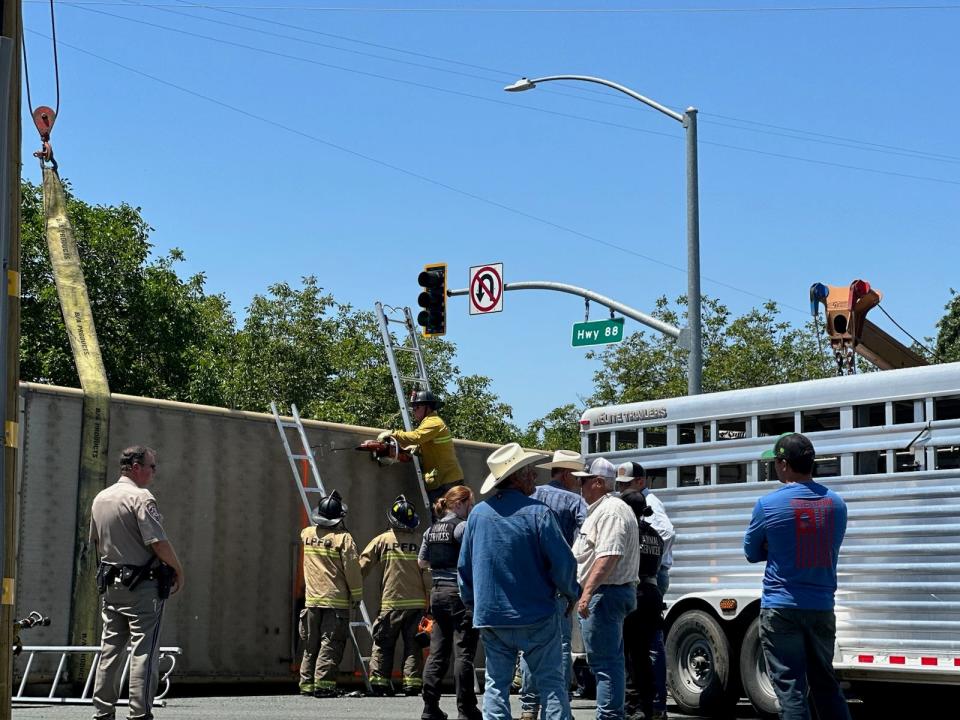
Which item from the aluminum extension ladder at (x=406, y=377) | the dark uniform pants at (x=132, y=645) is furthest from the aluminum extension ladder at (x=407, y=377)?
the dark uniform pants at (x=132, y=645)

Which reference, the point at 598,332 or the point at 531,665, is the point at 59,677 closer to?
the point at 531,665

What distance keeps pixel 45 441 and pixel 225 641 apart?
298 cm

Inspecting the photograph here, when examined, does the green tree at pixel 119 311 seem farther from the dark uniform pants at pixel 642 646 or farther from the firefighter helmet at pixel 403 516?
the dark uniform pants at pixel 642 646

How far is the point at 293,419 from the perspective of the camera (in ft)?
47.9

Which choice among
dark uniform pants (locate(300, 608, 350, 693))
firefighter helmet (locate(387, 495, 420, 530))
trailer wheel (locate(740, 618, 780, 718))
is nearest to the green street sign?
firefighter helmet (locate(387, 495, 420, 530))

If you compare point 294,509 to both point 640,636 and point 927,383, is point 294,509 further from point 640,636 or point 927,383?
point 927,383

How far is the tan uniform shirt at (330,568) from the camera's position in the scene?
46.2ft

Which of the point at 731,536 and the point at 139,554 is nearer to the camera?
the point at 139,554

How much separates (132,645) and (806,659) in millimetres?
4630

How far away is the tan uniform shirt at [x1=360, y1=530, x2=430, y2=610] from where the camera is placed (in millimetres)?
14383

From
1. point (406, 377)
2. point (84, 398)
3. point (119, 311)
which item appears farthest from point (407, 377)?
point (119, 311)

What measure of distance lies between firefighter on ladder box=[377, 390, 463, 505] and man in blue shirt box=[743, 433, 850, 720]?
7076 mm

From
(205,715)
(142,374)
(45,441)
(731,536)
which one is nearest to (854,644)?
(731,536)

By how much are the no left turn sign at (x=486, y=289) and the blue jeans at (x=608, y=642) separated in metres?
12.7
